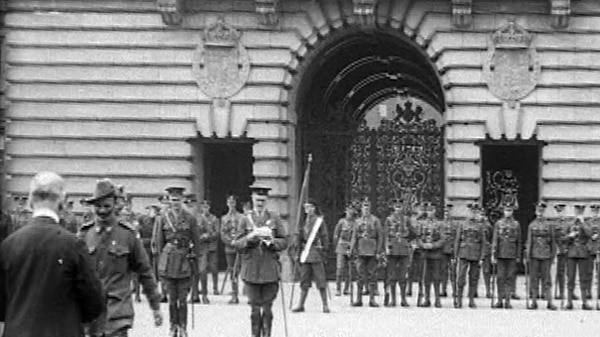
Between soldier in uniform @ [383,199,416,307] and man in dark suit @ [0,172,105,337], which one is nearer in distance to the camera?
man in dark suit @ [0,172,105,337]

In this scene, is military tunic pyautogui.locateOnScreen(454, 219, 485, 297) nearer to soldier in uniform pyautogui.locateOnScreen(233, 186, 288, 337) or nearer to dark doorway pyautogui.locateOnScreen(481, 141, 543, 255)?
dark doorway pyautogui.locateOnScreen(481, 141, 543, 255)

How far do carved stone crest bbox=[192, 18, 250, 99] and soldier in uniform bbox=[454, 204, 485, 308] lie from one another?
6.06 meters

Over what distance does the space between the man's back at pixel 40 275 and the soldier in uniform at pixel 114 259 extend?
294 centimetres

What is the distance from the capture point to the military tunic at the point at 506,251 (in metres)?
21.4

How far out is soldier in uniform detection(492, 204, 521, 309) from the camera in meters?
21.4

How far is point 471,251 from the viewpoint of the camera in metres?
21.7

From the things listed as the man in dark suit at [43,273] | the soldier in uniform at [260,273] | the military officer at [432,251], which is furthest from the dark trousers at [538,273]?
the man in dark suit at [43,273]

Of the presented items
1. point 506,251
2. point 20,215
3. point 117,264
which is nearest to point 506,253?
point 506,251

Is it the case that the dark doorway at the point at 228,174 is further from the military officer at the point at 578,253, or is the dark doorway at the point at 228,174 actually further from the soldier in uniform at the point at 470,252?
the military officer at the point at 578,253

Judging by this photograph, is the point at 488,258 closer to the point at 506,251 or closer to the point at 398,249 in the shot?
the point at 506,251

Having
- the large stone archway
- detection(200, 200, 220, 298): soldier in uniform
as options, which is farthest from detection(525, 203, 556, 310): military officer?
detection(200, 200, 220, 298): soldier in uniform

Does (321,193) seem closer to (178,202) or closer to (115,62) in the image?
(115,62)

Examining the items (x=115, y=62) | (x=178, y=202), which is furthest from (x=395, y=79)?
(x=178, y=202)

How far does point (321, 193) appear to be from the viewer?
89.2ft
